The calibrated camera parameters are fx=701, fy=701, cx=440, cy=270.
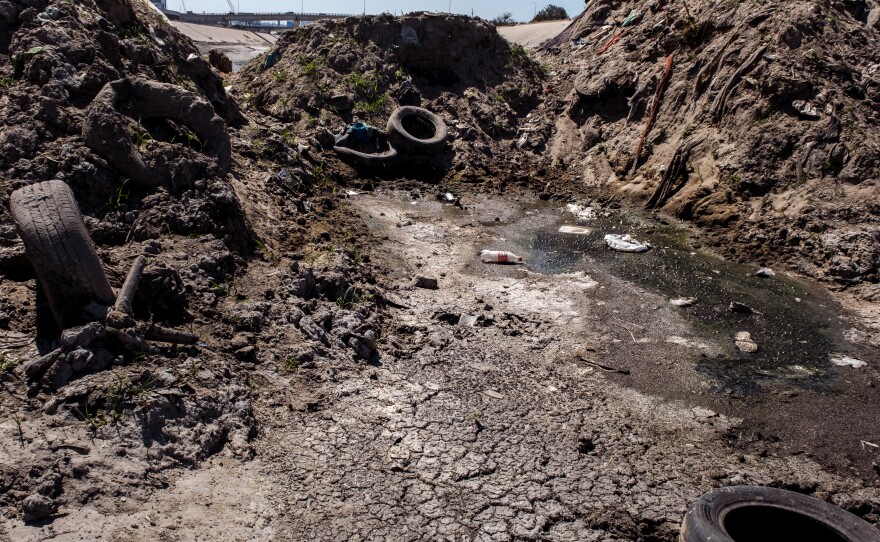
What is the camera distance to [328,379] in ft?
18.7

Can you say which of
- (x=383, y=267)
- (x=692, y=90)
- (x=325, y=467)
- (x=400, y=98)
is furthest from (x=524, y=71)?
(x=325, y=467)

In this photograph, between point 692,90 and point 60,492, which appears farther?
point 692,90

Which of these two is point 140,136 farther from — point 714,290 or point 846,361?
point 846,361

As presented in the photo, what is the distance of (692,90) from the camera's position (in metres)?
12.0

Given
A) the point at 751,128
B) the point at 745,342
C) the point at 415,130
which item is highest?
the point at 751,128

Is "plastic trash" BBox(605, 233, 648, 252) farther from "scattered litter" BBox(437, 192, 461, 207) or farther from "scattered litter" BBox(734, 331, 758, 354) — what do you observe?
"scattered litter" BBox(437, 192, 461, 207)

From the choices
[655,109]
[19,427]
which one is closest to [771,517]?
[19,427]

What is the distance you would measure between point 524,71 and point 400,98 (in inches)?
122

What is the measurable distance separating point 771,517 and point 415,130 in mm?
10855

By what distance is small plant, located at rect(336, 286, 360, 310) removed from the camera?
6914mm

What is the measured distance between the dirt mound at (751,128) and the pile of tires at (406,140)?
2380 mm

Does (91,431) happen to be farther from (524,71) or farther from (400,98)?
(524,71)

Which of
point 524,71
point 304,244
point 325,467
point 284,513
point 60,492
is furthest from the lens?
point 524,71

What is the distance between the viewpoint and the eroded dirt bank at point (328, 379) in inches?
168
